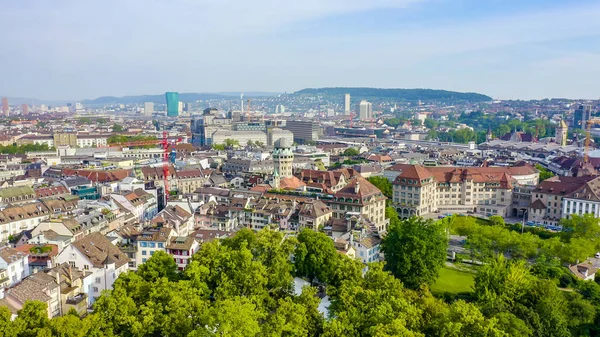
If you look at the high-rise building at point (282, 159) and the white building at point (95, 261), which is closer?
the white building at point (95, 261)

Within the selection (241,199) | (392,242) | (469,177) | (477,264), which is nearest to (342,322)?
(392,242)

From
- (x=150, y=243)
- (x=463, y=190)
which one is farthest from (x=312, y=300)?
(x=463, y=190)

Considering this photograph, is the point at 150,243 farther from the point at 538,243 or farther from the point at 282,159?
the point at 538,243

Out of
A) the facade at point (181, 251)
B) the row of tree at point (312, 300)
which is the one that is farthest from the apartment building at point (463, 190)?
the facade at point (181, 251)

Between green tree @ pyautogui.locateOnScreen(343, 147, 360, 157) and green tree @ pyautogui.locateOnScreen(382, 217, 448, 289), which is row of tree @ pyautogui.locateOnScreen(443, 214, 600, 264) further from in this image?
green tree @ pyautogui.locateOnScreen(343, 147, 360, 157)

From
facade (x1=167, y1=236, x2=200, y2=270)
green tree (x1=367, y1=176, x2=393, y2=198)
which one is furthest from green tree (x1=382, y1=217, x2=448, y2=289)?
green tree (x1=367, y1=176, x2=393, y2=198)

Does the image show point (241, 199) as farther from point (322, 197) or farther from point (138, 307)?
point (138, 307)

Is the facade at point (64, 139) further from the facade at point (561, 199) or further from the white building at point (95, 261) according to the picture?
the facade at point (561, 199)
